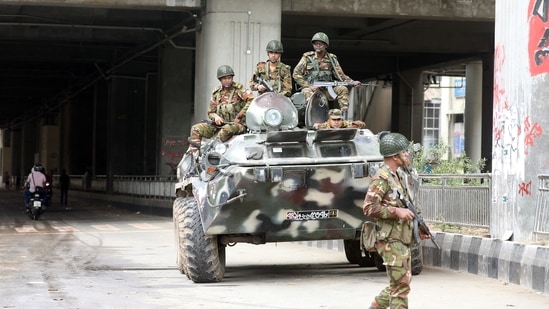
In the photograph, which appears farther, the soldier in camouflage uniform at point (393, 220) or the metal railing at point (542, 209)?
the metal railing at point (542, 209)

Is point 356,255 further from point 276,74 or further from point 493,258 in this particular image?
point 276,74

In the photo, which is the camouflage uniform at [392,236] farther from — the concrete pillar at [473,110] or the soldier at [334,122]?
the concrete pillar at [473,110]

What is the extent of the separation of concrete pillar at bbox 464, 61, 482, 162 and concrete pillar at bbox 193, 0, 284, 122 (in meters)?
23.4

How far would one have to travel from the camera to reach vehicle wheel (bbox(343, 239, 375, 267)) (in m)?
15.4

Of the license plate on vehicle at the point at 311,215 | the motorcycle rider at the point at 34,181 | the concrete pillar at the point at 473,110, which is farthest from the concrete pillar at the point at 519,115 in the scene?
the concrete pillar at the point at 473,110

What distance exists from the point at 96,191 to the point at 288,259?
133ft

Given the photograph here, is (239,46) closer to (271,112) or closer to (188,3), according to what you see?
(188,3)

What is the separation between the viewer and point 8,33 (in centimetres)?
3950

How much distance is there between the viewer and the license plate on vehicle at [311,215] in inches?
510

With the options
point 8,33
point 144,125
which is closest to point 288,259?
point 8,33

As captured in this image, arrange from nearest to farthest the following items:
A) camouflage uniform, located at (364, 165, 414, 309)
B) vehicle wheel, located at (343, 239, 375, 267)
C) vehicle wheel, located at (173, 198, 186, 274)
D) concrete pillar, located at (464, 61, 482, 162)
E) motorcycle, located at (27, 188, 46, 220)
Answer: camouflage uniform, located at (364, 165, 414, 309) → vehicle wheel, located at (173, 198, 186, 274) → vehicle wheel, located at (343, 239, 375, 267) → motorcycle, located at (27, 188, 46, 220) → concrete pillar, located at (464, 61, 482, 162)

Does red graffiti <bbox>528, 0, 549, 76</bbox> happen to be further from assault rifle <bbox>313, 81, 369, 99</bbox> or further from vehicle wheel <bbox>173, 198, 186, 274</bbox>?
vehicle wheel <bbox>173, 198, 186, 274</bbox>

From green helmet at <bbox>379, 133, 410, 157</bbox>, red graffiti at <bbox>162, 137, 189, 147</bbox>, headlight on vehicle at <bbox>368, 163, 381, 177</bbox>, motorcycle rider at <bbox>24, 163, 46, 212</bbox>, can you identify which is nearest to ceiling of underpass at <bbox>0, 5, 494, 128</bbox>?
red graffiti at <bbox>162, 137, 189, 147</bbox>

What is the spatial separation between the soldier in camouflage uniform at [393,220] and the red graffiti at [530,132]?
439cm
